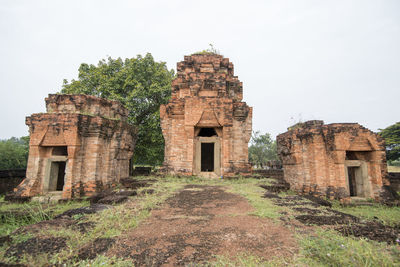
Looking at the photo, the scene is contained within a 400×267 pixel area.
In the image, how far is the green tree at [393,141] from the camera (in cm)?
1728

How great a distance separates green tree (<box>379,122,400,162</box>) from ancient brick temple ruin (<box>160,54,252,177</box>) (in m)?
15.6

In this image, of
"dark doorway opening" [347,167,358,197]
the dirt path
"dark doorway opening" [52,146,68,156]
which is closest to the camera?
the dirt path

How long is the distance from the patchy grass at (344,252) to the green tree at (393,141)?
68.5ft

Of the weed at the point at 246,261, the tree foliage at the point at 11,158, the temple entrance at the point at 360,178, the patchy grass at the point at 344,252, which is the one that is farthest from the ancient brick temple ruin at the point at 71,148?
the tree foliage at the point at 11,158

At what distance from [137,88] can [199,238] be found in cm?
1499

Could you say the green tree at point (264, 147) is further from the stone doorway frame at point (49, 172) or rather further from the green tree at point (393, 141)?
the stone doorway frame at point (49, 172)

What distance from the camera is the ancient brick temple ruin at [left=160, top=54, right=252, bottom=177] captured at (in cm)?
1030

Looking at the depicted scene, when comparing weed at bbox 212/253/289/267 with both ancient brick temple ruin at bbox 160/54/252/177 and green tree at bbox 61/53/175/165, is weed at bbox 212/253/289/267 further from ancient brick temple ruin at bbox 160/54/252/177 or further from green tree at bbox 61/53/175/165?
green tree at bbox 61/53/175/165

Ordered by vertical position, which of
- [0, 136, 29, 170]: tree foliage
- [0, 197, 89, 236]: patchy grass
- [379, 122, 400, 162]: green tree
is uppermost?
[379, 122, 400, 162]: green tree

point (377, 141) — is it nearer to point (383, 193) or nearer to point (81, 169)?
point (383, 193)

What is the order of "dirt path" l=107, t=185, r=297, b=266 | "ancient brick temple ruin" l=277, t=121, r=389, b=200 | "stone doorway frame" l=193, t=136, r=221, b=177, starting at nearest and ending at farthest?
"dirt path" l=107, t=185, r=297, b=266
"ancient brick temple ruin" l=277, t=121, r=389, b=200
"stone doorway frame" l=193, t=136, r=221, b=177

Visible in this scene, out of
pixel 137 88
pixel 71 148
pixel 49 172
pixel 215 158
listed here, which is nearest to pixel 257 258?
pixel 215 158

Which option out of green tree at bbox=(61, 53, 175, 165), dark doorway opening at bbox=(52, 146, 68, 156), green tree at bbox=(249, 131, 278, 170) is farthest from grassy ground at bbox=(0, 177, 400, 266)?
green tree at bbox=(249, 131, 278, 170)

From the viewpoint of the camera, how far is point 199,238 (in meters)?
2.88
